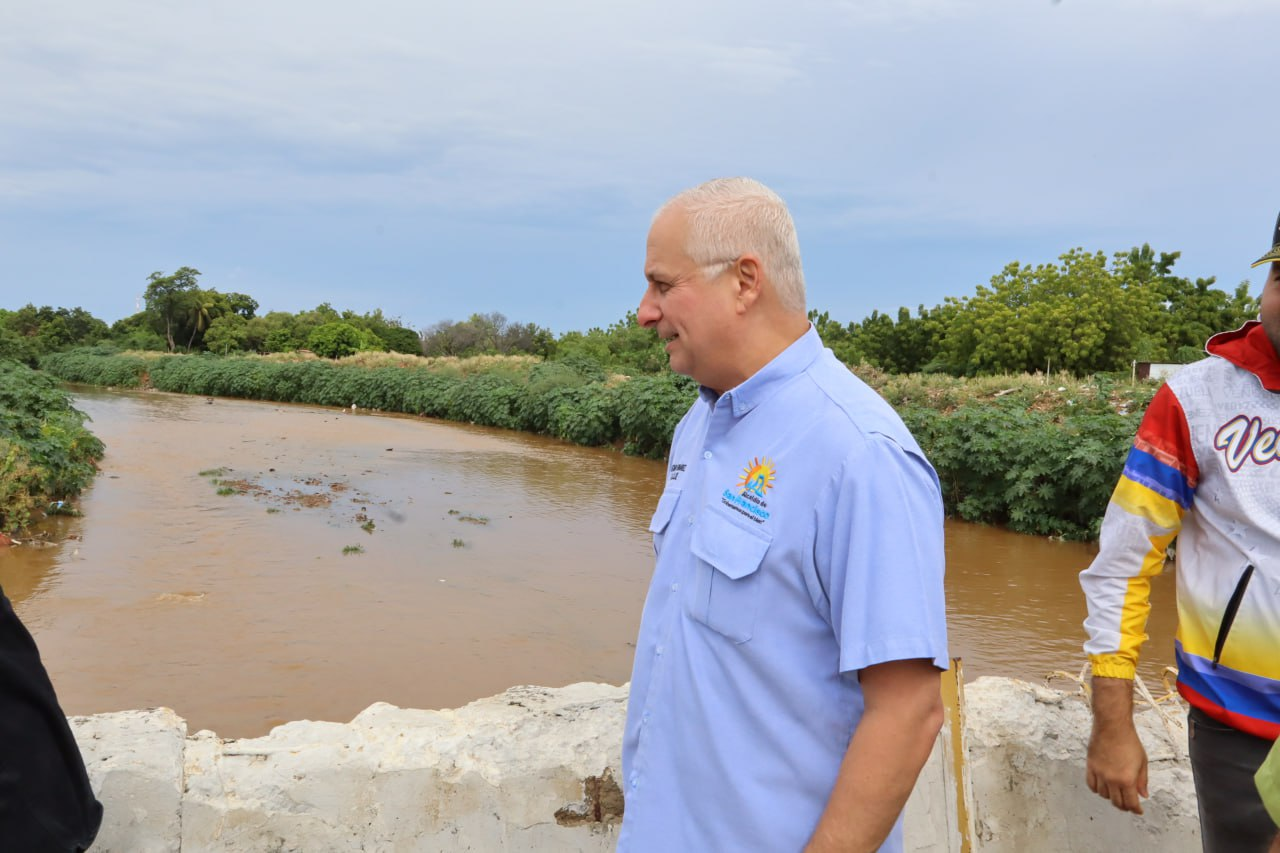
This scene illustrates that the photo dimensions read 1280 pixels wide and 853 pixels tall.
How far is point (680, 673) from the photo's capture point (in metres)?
1.29

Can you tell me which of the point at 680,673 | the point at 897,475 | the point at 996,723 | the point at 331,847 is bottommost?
the point at 331,847

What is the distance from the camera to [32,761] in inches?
54.9

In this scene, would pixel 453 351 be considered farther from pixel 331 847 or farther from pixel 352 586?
pixel 331 847

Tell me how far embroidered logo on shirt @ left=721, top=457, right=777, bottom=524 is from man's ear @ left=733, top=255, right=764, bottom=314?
23cm

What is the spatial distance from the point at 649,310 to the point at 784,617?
0.50 metres

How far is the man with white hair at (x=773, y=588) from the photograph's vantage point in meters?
1.15

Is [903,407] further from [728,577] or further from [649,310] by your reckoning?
[728,577]

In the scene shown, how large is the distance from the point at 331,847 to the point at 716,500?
1.19 meters

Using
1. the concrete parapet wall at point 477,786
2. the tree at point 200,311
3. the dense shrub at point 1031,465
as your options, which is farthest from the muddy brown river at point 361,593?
the tree at point 200,311

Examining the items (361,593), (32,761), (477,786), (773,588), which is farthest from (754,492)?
(361,593)

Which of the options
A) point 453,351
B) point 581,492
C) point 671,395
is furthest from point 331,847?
point 453,351

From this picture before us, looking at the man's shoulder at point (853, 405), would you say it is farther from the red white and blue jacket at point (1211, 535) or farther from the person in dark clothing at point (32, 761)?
the person in dark clothing at point (32, 761)

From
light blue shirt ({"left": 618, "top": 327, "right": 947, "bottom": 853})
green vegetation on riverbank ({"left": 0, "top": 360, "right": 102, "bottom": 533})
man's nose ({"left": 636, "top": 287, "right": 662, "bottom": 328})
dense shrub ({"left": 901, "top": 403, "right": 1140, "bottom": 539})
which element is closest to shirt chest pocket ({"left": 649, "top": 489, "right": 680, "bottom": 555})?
light blue shirt ({"left": 618, "top": 327, "right": 947, "bottom": 853})

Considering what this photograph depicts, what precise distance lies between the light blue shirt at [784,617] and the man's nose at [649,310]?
0.61 ft
